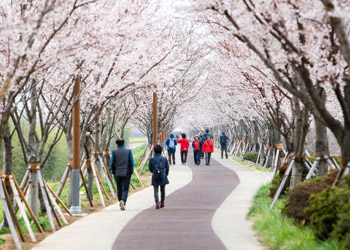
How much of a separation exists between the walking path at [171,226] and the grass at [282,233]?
226 millimetres

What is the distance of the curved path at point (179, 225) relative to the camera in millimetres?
8969

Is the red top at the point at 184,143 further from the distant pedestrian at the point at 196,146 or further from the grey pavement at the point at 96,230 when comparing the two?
the grey pavement at the point at 96,230

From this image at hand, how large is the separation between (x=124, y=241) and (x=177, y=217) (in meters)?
3.14

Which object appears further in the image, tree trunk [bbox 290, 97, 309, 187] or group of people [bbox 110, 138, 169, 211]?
group of people [bbox 110, 138, 169, 211]

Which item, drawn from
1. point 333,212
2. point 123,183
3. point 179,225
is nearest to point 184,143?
point 123,183

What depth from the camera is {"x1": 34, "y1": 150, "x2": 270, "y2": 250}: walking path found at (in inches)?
360

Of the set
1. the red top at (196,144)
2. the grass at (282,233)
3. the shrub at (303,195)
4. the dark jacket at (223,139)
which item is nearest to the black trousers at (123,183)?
the grass at (282,233)

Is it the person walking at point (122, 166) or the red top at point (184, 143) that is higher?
the red top at point (184, 143)

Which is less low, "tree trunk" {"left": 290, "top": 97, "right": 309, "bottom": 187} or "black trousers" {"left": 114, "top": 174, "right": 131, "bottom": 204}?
"tree trunk" {"left": 290, "top": 97, "right": 309, "bottom": 187}

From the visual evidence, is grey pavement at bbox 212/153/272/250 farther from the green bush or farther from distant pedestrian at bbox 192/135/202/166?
distant pedestrian at bbox 192/135/202/166

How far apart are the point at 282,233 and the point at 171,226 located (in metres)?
2.66

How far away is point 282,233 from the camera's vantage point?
884 cm

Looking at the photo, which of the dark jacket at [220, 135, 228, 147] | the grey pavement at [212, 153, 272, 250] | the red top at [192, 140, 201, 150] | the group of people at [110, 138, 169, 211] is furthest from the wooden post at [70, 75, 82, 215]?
the dark jacket at [220, 135, 228, 147]

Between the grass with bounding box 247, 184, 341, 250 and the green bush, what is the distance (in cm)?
14
